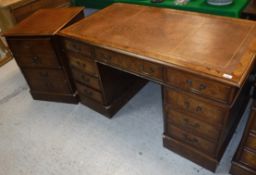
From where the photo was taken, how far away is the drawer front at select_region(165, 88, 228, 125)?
112 cm

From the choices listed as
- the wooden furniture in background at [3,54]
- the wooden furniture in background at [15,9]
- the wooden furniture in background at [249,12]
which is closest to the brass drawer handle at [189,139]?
the wooden furniture in background at [249,12]

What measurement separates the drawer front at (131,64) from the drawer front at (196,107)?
0.39ft

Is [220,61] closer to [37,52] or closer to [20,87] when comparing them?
[37,52]

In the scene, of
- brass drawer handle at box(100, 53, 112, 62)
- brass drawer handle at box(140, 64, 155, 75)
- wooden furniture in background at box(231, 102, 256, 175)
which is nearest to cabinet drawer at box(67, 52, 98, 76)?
brass drawer handle at box(100, 53, 112, 62)

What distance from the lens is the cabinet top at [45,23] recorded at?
5.48ft

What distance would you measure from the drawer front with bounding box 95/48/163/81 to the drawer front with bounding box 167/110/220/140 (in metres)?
0.26

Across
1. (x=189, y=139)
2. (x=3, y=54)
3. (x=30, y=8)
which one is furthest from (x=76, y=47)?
(x=3, y=54)

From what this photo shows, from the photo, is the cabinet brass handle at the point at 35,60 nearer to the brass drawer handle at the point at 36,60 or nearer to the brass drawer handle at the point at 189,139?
the brass drawer handle at the point at 36,60

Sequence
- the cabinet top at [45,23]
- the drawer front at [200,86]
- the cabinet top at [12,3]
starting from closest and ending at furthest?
the drawer front at [200,86] < the cabinet top at [45,23] < the cabinet top at [12,3]

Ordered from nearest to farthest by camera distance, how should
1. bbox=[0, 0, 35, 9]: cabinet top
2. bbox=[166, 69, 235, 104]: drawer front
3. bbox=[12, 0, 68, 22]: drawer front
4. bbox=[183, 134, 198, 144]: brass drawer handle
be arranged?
1. bbox=[166, 69, 235, 104]: drawer front
2. bbox=[183, 134, 198, 144]: brass drawer handle
3. bbox=[0, 0, 35, 9]: cabinet top
4. bbox=[12, 0, 68, 22]: drawer front

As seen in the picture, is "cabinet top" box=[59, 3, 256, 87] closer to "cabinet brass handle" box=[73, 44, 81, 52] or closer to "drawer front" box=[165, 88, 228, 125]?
"cabinet brass handle" box=[73, 44, 81, 52]

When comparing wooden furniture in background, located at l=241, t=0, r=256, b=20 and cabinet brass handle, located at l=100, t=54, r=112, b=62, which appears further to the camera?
wooden furniture in background, located at l=241, t=0, r=256, b=20

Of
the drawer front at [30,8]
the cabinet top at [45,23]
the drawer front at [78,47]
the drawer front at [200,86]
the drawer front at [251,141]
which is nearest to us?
the drawer front at [200,86]

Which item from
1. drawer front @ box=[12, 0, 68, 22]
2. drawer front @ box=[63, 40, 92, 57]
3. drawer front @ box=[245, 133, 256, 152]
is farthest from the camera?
drawer front @ box=[12, 0, 68, 22]
